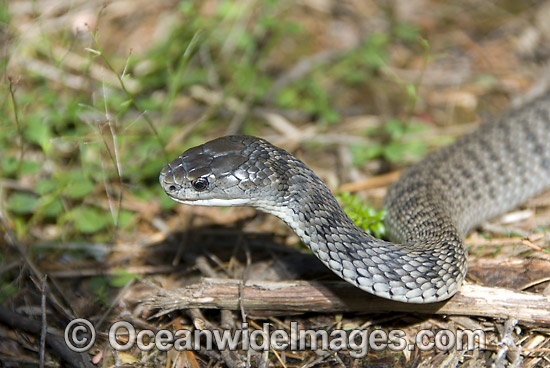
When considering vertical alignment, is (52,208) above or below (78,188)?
below

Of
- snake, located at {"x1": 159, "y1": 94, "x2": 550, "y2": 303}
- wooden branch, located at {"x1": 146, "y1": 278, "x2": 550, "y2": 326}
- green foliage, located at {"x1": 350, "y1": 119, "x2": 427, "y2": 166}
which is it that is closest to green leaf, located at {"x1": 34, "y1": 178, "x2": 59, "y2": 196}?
snake, located at {"x1": 159, "y1": 94, "x2": 550, "y2": 303}

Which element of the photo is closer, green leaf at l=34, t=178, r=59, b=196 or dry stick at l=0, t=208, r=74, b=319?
dry stick at l=0, t=208, r=74, b=319

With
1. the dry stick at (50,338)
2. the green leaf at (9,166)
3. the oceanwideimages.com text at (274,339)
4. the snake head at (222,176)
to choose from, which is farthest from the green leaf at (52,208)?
the snake head at (222,176)

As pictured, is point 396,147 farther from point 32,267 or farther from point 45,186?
point 32,267

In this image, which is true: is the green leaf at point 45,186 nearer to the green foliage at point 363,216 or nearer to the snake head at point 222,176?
the snake head at point 222,176

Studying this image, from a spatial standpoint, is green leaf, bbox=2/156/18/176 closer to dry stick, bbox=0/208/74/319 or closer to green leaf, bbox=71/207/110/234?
dry stick, bbox=0/208/74/319

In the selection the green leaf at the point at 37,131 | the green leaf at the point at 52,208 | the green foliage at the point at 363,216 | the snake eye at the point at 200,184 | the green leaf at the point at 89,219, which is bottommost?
the green leaf at the point at 89,219

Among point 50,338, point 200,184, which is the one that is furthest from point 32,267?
point 200,184
